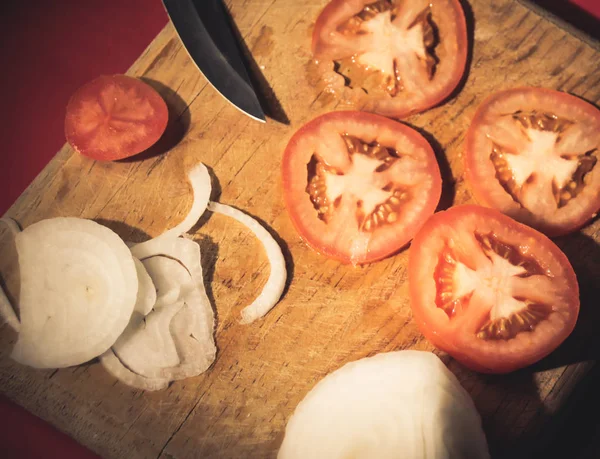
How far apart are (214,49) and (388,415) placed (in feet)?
5.13

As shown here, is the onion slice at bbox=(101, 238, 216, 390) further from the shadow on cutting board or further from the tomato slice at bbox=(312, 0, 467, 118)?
the tomato slice at bbox=(312, 0, 467, 118)

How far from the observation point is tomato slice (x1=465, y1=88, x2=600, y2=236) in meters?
1.87

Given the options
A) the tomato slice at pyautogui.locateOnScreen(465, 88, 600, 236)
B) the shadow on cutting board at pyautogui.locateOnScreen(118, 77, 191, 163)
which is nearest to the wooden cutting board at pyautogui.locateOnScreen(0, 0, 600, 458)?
the shadow on cutting board at pyautogui.locateOnScreen(118, 77, 191, 163)

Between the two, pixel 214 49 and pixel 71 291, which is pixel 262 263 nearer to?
pixel 71 291

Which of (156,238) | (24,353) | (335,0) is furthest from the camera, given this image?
(335,0)

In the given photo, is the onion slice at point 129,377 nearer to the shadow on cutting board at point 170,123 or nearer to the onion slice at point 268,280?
the onion slice at point 268,280

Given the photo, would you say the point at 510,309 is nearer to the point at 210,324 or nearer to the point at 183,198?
the point at 210,324

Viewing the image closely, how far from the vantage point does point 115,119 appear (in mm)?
2035

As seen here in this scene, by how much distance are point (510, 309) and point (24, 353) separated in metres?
1.73

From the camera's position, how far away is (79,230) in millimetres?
1932

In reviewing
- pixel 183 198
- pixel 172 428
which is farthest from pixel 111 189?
pixel 172 428

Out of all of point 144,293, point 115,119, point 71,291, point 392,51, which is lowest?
point 144,293

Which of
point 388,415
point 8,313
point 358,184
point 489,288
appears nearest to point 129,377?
point 8,313

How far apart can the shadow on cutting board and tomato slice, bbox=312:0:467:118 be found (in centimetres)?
60
